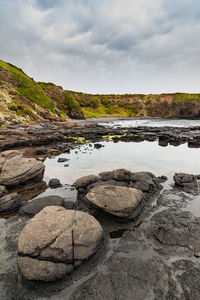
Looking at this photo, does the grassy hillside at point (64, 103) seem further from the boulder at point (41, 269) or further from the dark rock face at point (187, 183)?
the boulder at point (41, 269)

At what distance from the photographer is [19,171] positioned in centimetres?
1399

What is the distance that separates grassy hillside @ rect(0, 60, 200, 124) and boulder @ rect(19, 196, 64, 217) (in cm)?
4324

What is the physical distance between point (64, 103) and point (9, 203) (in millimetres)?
110544

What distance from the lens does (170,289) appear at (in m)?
5.88

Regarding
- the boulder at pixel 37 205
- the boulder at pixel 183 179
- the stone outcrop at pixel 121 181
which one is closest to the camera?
the boulder at pixel 37 205

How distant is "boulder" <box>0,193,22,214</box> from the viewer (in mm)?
10552

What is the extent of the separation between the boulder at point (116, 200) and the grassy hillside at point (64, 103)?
46.2 meters

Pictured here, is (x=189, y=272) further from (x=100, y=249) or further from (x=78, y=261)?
(x=78, y=261)

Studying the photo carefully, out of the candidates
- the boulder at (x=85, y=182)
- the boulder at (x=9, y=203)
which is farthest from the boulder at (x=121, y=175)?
the boulder at (x=9, y=203)

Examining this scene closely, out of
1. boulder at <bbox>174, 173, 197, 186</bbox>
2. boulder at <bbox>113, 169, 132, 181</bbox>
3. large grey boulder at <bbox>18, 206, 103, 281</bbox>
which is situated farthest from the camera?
boulder at <bbox>113, 169, 132, 181</bbox>

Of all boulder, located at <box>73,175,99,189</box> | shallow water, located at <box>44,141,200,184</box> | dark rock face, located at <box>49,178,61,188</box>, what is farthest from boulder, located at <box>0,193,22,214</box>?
shallow water, located at <box>44,141,200,184</box>

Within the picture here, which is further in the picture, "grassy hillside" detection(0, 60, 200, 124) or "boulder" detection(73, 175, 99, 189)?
"grassy hillside" detection(0, 60, 200, 124)

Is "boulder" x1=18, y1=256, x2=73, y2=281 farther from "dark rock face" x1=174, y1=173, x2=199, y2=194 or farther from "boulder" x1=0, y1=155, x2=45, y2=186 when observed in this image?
"dark rock face" x1=174, y1=173, x2=199, y2=194

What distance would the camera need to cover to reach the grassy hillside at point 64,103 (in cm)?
6369
